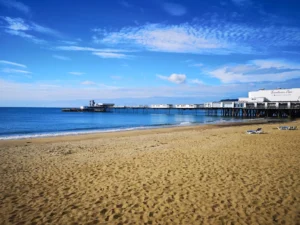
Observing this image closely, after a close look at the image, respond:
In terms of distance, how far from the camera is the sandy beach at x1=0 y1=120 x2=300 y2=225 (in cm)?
412

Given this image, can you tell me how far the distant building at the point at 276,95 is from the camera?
136 feet

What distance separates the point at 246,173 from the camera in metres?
6.49

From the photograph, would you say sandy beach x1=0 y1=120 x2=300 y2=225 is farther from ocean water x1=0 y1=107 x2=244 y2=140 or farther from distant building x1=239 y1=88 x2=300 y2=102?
distant building x1=239 y1=88 x2=300 y2=102

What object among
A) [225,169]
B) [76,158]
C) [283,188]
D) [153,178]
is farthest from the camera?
[76,158]

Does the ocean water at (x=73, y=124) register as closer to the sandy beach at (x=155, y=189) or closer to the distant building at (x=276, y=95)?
the distant building at (x=276, y=95)

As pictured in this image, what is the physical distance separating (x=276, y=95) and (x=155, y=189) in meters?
49.2

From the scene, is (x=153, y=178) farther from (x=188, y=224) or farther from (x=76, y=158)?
(x=76, y=158)

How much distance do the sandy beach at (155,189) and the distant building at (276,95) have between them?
133 feet

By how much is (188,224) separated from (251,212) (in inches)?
57.3

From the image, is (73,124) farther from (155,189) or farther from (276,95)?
(276,95)

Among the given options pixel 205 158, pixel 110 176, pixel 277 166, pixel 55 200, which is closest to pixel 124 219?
pixel 55 200

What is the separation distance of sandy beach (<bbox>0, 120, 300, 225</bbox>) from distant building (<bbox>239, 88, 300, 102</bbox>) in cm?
4053

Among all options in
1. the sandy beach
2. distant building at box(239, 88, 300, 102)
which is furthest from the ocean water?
the sandy beach

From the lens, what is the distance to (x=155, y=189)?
5.45 metres
